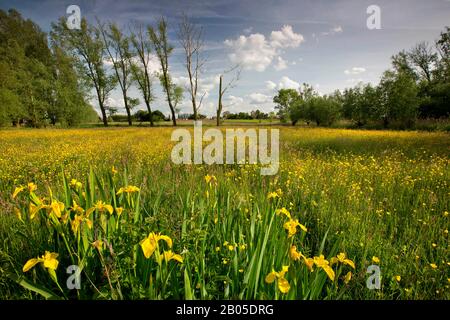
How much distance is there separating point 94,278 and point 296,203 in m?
3.10

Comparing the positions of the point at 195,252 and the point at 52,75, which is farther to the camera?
the point at 52,75

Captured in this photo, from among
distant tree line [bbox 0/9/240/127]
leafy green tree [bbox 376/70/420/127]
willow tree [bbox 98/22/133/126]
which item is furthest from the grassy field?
leafy green tree [bbox 376/70/420/127]

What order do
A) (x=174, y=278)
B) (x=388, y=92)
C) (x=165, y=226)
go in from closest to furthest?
(x=174, y=278) < (x=165, y=226) < (x=388, y=92)

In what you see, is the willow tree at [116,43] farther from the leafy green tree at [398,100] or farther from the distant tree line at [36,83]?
the leafy green tree at [398,100]

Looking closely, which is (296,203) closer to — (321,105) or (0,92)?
(0,92)

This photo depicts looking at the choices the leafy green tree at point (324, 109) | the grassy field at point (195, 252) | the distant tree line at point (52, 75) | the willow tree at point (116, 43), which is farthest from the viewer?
the leafy green tree at point (324, 109)

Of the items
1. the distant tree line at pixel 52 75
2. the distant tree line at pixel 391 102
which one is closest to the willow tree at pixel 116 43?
the distant tree line at pixel 52 75

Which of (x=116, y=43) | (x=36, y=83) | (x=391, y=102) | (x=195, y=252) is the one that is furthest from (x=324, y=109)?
(x=195, y=252)

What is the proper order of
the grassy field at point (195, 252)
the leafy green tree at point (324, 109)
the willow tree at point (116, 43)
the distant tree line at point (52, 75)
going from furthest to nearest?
1. the leafy green tree at point (324, 109)
2. the distant tree line at point (52, 75)
3. the willow tree at point (116, 43)
4. the grassy field at point (195, 252)

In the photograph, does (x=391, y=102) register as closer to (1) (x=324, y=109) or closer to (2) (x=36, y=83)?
(1) (x=324, y=109)

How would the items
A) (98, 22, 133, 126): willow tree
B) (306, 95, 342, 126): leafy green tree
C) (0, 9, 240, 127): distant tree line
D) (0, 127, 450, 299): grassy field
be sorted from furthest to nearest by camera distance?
1. (306, 95, 342, 126): leafy green tree
2. (0, 9, 240, 127): distant tree line
3. (98, 22, 133, 126): willow tree
4. (0, 127, 450, 299): grassy field

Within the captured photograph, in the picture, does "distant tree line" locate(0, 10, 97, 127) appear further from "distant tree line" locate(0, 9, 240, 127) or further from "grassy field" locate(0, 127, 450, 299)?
"grassy field" locate(0, 127, 450, 299)
